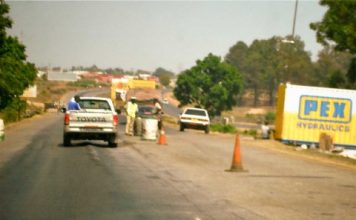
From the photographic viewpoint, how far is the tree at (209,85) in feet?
314

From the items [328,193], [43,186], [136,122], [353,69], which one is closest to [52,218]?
[43,186]

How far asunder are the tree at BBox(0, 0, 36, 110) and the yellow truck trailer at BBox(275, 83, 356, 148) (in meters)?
16.9

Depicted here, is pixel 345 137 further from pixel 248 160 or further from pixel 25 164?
pixel 25 164

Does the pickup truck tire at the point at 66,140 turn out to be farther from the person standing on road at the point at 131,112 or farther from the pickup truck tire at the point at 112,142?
the person standing on road at the point at 131,112

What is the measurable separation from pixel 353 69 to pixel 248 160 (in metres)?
38.1

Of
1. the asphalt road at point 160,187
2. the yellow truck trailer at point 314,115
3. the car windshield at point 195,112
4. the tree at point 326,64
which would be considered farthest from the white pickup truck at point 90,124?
the tree at point 326,64

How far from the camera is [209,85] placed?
9594cm

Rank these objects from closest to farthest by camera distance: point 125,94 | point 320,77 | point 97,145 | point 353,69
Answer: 1. point 97,145
2. point 353,69
3. point 125,94
4. point 320,77

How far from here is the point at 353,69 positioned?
192ft

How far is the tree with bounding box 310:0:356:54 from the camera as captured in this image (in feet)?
164

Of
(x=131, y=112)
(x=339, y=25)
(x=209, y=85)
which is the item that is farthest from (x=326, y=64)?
(x=131, y=112)

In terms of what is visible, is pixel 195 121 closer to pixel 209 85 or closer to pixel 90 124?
pixel 90 124

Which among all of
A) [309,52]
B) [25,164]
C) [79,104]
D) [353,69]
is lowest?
[25,164]

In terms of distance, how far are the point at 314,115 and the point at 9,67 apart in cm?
2505
